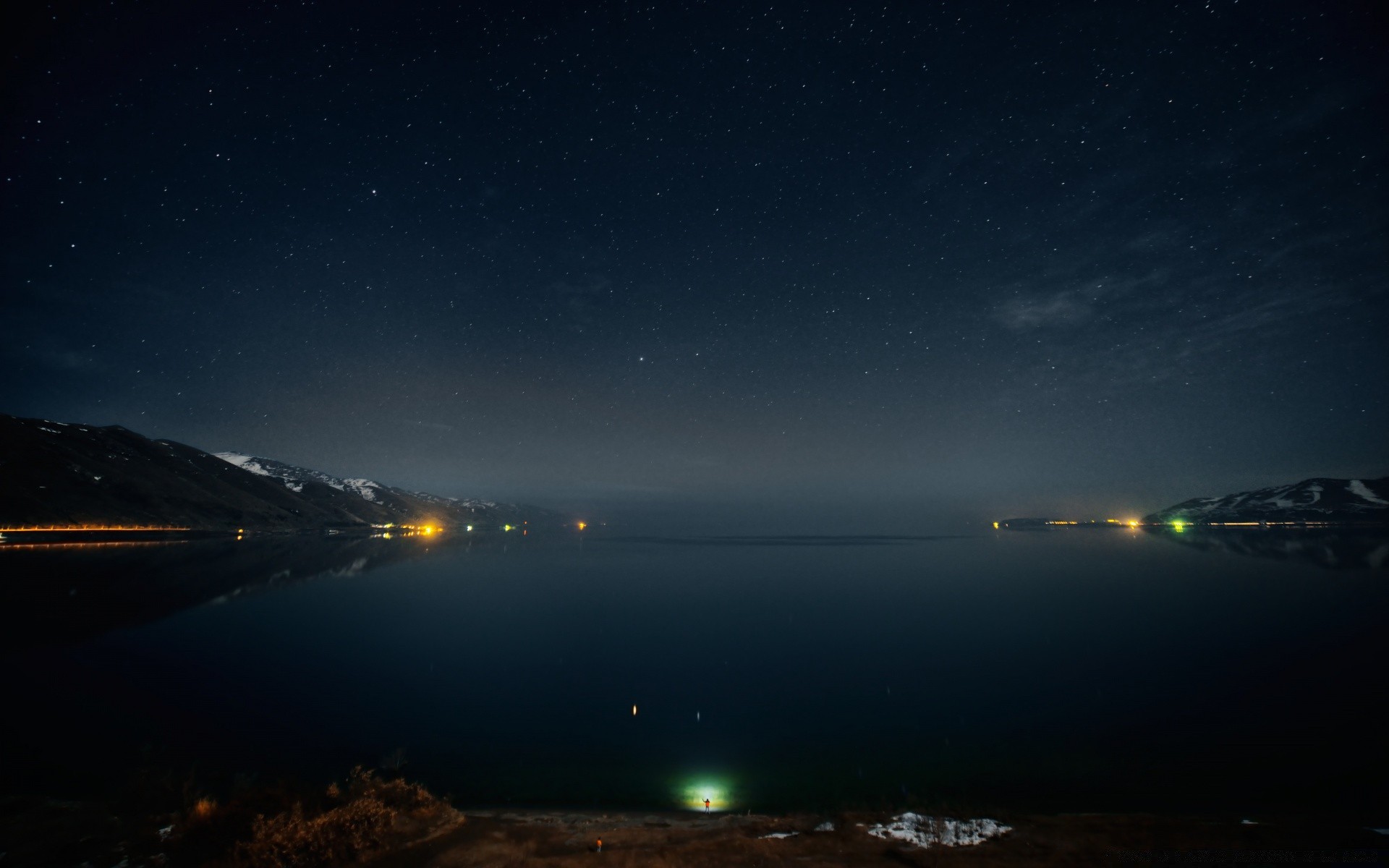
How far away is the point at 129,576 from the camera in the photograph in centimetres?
4797

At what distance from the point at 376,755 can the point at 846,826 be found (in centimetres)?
1350

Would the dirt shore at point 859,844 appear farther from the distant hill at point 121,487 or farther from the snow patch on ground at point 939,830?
the distant hill at point 121,487

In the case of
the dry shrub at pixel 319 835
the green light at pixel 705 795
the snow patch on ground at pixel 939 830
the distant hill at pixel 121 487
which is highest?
the distant hill at pixel 121 487

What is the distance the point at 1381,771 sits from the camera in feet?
45.4

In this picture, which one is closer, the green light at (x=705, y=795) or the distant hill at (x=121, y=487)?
the green light at (x=705, y=795)

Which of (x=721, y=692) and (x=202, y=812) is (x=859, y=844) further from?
(x=721, y=692)

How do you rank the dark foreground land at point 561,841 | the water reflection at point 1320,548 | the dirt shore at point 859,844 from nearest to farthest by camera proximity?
the dark foreground land at point 561,841
the dirt shore at point 859,844
the water reflection at point 1320,548

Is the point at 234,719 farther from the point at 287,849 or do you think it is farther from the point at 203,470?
the point at 203,470

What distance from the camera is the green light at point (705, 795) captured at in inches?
514

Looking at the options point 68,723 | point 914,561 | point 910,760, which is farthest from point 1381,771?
point 914,561

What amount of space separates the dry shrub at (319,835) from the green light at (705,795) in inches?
244

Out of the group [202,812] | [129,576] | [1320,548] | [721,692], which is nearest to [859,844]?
[202,812]

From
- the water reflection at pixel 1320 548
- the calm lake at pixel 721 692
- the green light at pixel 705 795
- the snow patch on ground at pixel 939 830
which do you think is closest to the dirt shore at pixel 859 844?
the snow patch on ground at pixel 939 830

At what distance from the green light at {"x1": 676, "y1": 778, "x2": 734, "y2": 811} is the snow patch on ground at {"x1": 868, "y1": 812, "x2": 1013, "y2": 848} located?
3.97 meters
